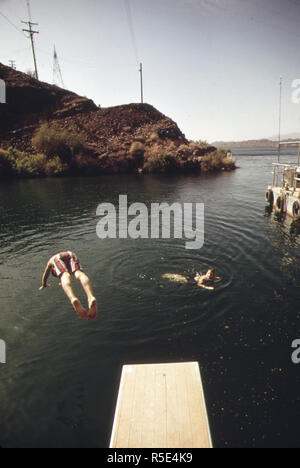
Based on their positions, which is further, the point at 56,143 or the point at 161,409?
the point at 56,143

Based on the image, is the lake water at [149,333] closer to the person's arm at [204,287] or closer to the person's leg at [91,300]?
the person's arm at [204,287]

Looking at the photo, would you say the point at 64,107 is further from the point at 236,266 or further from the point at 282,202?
the point at 236,266

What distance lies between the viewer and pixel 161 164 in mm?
60344

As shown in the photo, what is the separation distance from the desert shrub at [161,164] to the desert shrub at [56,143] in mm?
17020

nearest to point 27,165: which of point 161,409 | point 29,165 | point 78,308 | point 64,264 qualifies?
point 29,165

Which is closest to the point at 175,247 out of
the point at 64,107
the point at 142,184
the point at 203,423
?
the point at 203,423

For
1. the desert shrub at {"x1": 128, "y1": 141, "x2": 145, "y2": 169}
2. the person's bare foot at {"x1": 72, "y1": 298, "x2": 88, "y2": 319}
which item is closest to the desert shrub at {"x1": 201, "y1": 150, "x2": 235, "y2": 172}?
the desert shrub at {"x1": 128, "y1": 141, "x2": 145, "y2": 169}

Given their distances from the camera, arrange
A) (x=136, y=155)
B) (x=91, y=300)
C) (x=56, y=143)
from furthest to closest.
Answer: (x=136, y=155), (x=56, y=143), (x=91, y=300)

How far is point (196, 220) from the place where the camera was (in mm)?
22859

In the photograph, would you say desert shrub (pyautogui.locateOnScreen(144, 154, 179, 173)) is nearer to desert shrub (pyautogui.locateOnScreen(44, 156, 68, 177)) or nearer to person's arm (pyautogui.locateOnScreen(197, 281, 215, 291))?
desert shrub (pyautogui.locateOnScreen(44, 156, 68, 177))

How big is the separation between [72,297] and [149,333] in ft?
12.8

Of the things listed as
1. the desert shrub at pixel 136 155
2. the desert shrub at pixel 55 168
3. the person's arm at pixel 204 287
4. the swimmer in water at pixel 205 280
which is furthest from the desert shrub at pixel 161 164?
the person's arm at pixel 204 287

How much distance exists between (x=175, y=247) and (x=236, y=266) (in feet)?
13.5

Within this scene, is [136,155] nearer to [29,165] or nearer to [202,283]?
[29,165]
